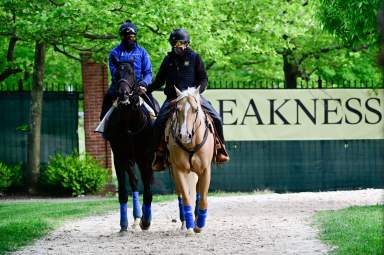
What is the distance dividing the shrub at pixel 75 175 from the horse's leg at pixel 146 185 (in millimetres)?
9641

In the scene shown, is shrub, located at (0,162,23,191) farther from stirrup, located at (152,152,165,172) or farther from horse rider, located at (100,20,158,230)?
stirrup, located at (152,152,165,172)

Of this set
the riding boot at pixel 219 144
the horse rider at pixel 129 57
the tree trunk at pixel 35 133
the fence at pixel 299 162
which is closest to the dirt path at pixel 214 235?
the riding boot at pixel 219 144

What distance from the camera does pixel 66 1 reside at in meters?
18.8


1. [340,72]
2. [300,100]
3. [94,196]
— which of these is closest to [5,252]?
[94,196]

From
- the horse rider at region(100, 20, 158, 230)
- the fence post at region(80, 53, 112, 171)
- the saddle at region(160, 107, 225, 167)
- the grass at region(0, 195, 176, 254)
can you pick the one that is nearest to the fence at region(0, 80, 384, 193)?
the fence post at region(80, 53, 112, 171)

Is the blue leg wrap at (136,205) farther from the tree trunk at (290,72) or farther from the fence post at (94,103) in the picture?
the tree trunk at (290,72)

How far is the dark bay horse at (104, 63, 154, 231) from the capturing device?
11.6 m

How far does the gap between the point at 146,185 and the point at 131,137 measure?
763 mm

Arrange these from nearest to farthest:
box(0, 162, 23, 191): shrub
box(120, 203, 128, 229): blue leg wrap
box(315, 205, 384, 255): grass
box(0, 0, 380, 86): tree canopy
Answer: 1. box(315, 205, 384, 255): grass
2. box(120, 203, 128, 229): blue leg wrap
3. box(0, 0, 380, 86): tree canopy
4. box(0, 162, 23, 191): shrub

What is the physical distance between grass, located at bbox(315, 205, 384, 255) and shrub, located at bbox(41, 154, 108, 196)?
28.2 feet

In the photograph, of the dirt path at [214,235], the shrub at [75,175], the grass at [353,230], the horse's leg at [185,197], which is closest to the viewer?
the grass at [353,230]

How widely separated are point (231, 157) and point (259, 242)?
12.3 metres

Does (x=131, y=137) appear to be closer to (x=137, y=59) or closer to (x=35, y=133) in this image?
(x=137, y=59)

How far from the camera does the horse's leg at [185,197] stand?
1139 centimetres
